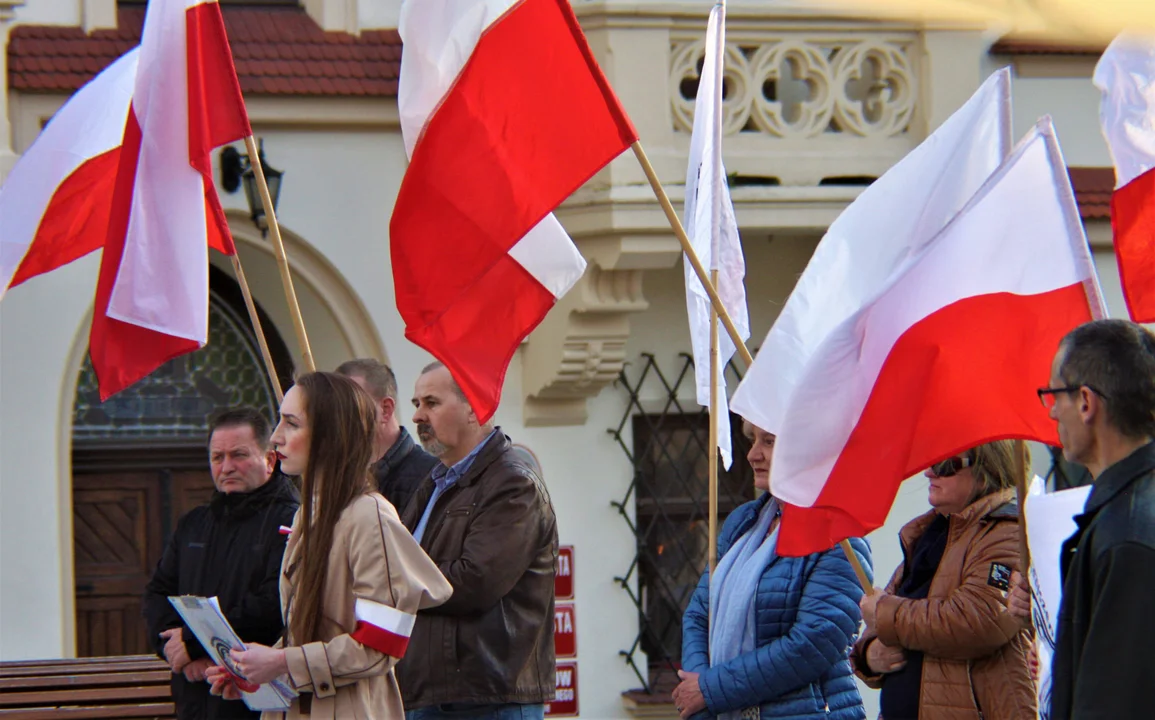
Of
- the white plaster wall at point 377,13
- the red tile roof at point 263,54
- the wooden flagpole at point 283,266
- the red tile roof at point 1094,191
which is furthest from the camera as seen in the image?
the red tile roof at point 1094,191

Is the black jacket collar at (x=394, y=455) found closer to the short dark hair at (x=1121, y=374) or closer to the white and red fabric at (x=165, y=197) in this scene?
the white and red fabric at (x=165, y=197)

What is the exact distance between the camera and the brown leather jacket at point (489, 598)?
461 centimetres

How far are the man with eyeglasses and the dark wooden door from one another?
716 cm

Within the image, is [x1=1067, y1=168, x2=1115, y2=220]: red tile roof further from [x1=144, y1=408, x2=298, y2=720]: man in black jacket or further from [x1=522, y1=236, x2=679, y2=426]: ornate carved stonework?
[x1=144, y1=408, x2=298, y2=720]: man in black jacket

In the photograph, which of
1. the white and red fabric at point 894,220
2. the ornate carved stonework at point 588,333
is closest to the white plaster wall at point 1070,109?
the ornate carved stonework at point 588,333

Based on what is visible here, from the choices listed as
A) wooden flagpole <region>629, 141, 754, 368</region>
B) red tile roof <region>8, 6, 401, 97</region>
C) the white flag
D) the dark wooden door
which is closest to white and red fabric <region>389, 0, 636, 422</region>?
wooden flagpole <region>629, 141, 754, 368</region>

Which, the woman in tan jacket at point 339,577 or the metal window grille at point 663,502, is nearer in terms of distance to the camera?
the woman in tan jacket at point 339,577

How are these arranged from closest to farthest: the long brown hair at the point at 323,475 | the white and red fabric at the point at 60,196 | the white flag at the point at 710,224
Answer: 1. the long brown hair at the point at 323,475
2. the white flag at the point at 710,224
3. the white and red fabric at the point at 60,196

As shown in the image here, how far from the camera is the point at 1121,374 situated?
3033 mm

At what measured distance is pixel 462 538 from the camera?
4691 mm

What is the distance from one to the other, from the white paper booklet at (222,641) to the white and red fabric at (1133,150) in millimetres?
3052

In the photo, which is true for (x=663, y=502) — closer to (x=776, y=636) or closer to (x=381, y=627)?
(x=776, y=636)

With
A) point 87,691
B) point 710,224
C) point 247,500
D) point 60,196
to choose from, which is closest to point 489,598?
point 247,500

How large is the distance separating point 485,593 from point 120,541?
545cm
